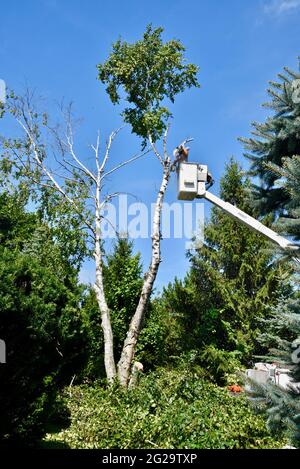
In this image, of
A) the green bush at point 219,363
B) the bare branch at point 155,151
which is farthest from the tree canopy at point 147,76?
the green bush at point 219,363

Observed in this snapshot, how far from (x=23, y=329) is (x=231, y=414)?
11.2 ft

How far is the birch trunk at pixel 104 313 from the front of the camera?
1159 cm

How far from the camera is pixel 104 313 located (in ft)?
40.2

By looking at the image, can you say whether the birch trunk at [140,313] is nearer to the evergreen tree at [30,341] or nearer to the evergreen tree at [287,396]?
the evergreen tree at [30,341]

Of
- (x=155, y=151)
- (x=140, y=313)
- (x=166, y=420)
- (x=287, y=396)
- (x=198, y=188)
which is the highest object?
(x=155, y=151)

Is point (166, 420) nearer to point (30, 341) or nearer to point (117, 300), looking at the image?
point (30, 341)

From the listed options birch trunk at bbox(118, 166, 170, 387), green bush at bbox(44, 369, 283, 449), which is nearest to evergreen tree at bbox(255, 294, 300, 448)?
green bush at bbox(44, 369, 283, 449)

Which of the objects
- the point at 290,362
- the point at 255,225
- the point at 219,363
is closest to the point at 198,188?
the point at 255,225

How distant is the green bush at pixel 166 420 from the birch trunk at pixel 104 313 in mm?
2496

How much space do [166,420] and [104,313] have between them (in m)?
5.91

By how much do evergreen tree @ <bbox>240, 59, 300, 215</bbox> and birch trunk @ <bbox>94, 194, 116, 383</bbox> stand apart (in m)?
7.23

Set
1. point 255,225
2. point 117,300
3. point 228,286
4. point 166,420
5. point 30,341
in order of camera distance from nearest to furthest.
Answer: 1. point 255,225
2. point 30,341
3. point 166,420
4. point 228,286
5. point 117,300

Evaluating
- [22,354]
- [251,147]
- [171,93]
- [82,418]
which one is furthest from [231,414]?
[171,93]

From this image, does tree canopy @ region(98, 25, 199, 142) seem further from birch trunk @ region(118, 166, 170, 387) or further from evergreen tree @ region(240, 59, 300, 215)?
evergreen tree @ region(240, 59, 300, 215)
